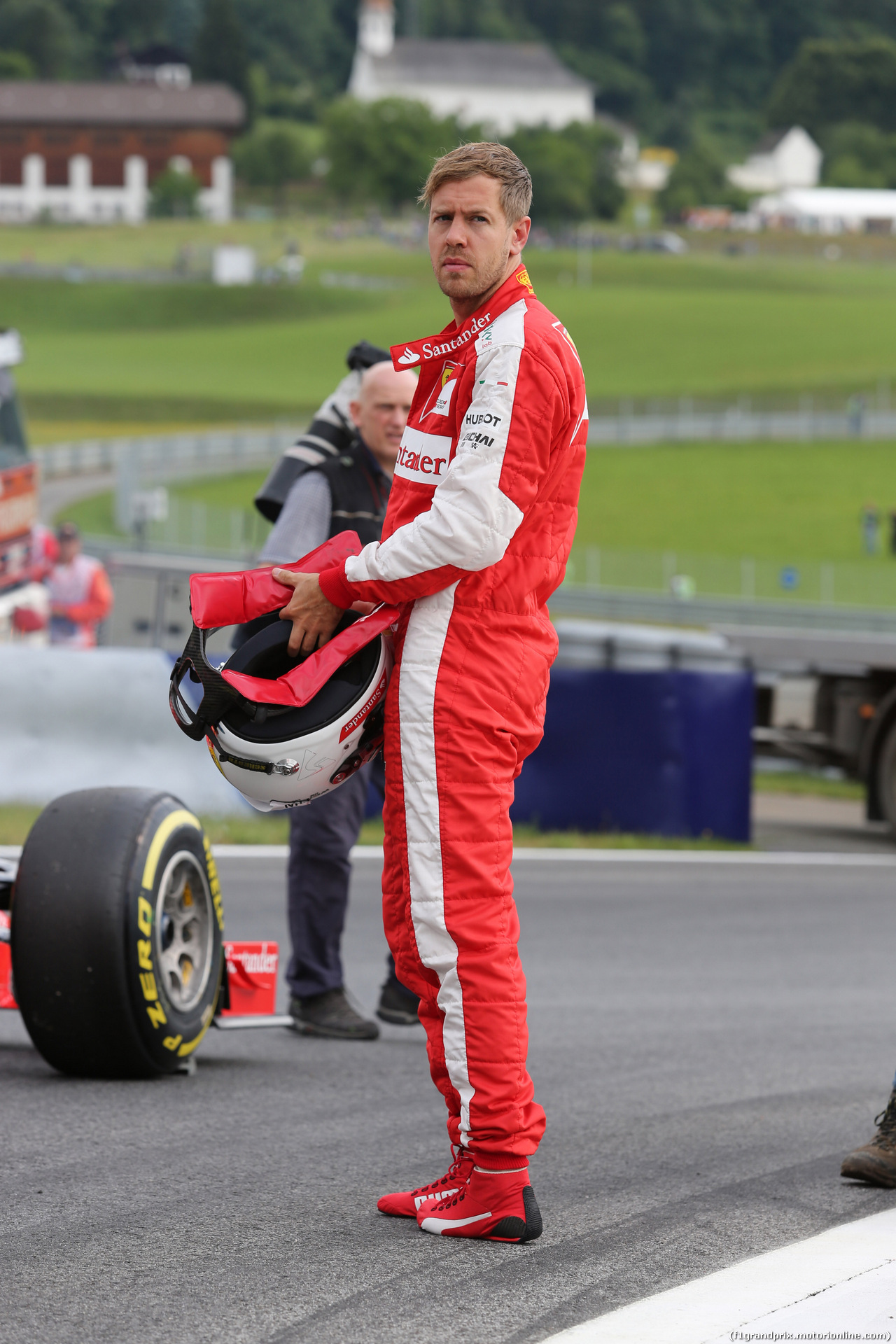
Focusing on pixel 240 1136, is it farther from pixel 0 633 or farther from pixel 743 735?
pixel 0 633

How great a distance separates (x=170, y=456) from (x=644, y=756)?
44.3m

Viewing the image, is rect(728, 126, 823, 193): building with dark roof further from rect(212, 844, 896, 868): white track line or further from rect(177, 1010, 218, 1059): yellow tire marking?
rect(177, 1010, 218, 1059): yellow tire marking

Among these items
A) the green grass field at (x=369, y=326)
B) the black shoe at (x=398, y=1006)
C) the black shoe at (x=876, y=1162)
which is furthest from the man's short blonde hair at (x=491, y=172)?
the green grass field at (x=369, y=326)

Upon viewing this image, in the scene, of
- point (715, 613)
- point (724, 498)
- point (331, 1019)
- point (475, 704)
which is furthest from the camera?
point (724, 498)

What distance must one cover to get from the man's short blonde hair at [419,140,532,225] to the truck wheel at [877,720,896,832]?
8.93 metres

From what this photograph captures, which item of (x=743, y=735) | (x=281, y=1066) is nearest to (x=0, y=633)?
(x=743, y=735)

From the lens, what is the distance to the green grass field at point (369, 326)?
3292 inches

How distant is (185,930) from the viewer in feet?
15.8

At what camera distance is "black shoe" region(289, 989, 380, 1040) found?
563cm

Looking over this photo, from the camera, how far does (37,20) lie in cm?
19362

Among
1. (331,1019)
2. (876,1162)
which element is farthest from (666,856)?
(876,1162)

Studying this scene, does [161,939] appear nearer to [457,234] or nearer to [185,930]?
[185,930]

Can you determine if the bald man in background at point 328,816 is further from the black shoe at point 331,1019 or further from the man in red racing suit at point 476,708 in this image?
the man in red racing suit at point 476,708

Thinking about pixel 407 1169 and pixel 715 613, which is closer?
pixel 407 1169
